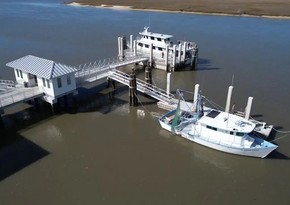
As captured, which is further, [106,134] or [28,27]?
[28,27]

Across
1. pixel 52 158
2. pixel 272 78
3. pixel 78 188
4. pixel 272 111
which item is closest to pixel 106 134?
pixel 52 158

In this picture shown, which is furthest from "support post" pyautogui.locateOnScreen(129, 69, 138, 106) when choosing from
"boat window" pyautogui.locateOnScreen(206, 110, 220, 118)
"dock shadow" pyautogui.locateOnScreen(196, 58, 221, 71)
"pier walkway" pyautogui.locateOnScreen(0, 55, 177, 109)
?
"dock shadow" pyautogui.locateOnScreen(196, 58, 221, 71)

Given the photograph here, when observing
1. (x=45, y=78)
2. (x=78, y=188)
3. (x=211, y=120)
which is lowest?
(x=78, y=188)

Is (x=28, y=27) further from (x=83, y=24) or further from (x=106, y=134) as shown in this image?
(x=106, y=134)

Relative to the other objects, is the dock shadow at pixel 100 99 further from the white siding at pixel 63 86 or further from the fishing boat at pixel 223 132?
the fishing boat at pixel 223 132

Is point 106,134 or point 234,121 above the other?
point 234,121

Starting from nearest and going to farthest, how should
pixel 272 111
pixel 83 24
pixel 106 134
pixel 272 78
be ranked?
pixel 106 134 < pixel 272 111 < pixel 272 78 < pixel 83 24
